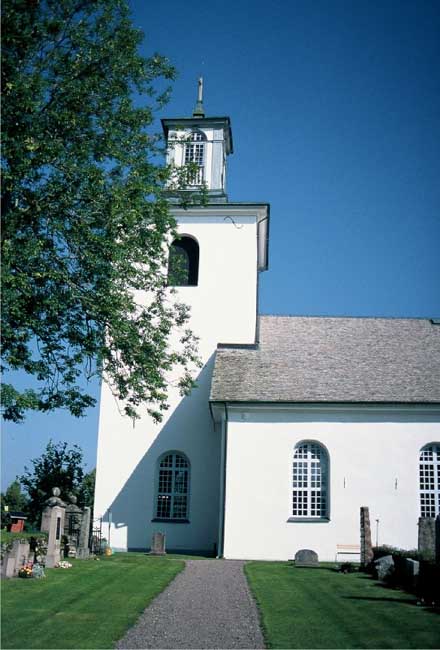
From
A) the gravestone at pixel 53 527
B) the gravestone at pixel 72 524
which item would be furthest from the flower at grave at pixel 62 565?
the gravestone at pixel 72 524

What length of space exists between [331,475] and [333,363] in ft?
17.2

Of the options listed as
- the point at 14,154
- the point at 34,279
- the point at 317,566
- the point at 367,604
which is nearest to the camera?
the point at 367,604

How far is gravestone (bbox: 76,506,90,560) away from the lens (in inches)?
896

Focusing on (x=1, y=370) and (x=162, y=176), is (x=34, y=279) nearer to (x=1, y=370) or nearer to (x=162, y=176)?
(x=1, y=370)

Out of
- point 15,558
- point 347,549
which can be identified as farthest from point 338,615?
point 347,549

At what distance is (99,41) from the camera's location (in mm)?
17797

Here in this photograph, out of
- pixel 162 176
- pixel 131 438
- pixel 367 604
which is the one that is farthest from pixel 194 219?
pixel 367 604

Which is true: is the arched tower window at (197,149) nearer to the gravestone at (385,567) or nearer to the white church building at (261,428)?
the white church building at (261,428)

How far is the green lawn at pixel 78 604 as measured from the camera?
9664mm

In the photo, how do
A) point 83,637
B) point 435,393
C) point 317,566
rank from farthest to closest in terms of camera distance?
1. point 435,393
2. point 317,566
3. point 83,637

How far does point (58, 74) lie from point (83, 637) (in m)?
13.4

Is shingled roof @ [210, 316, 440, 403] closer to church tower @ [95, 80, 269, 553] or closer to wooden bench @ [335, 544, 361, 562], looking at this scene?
church tower @ [95, 80, 269, 553]

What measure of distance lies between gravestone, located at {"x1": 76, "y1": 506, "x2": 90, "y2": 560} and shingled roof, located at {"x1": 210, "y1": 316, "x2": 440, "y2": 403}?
636 centimetres

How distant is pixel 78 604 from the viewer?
1241 centimetres
